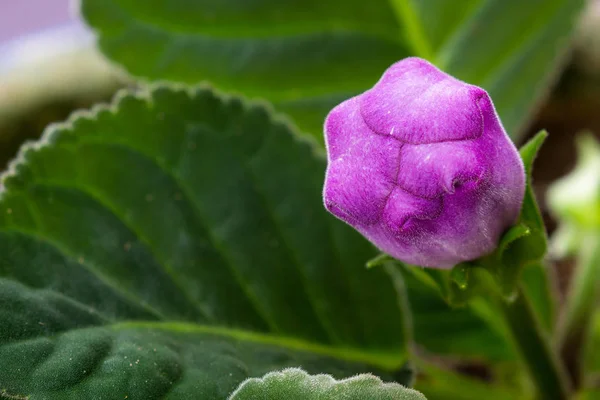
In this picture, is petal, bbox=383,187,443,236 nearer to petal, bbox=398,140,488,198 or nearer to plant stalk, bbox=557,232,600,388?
petal, bbox=398,140,488,198

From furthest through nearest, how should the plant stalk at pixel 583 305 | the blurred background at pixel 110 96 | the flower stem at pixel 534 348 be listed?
the blurred background at pixel 110 96 < the plant stalk at pixel 583 305 < the flower stem at pixel 534 348

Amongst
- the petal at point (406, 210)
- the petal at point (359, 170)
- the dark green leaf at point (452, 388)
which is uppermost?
the petal at point (359, 170)

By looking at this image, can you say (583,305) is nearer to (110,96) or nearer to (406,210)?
(406,210)

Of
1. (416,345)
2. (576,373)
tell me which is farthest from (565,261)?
(416,345)

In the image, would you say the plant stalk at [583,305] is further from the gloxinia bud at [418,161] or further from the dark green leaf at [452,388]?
the gloxinia bud at [418,161]

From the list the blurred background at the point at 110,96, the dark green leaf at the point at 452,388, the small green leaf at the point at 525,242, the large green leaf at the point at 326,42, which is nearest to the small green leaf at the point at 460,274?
the small green leaf at the point at 525,242

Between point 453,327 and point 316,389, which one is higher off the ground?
point 316,389

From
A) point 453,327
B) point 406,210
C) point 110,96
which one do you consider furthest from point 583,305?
point 110,96
